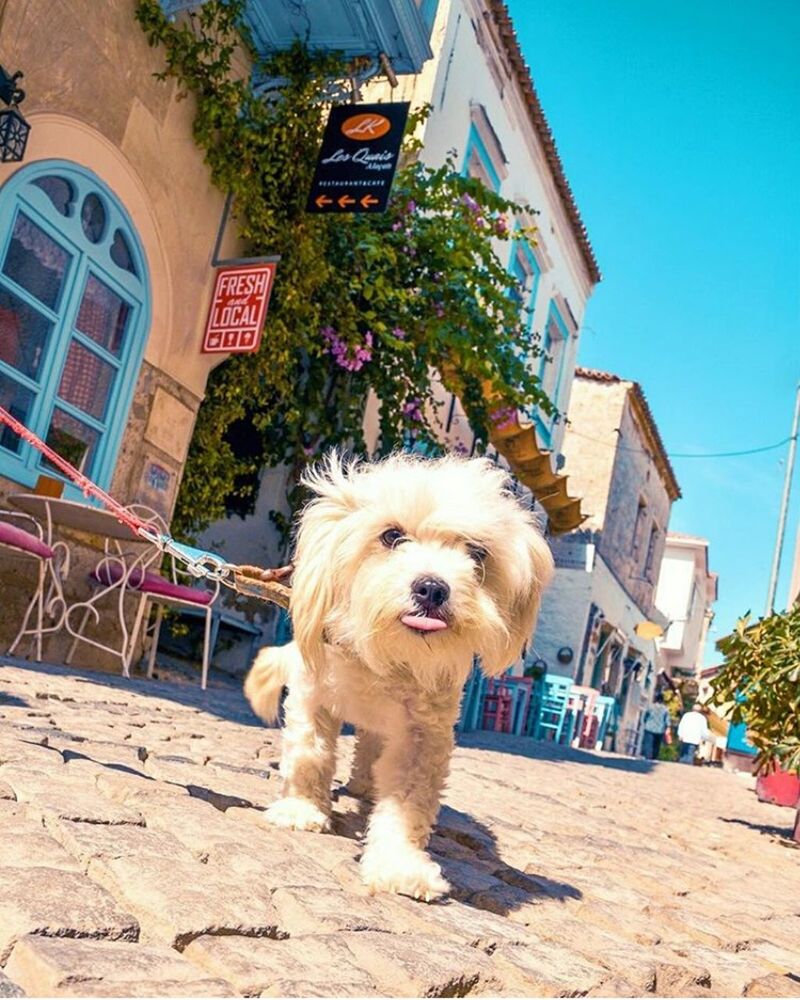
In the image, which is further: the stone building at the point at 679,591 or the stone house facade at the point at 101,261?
the stone building at the point at 679,591

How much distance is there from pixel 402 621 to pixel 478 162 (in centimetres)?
1219

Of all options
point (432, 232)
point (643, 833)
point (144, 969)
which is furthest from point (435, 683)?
point (432, 232)

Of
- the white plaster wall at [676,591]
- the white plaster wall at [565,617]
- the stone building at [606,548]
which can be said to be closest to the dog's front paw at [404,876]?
the stone building at [606,548]

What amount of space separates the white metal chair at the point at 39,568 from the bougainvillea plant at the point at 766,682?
4585 mm

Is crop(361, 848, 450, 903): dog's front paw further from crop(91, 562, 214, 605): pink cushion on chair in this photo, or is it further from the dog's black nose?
crop(91, 562, 214, 605): pink cushion on chair

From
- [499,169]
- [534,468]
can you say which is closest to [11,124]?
[499,169]

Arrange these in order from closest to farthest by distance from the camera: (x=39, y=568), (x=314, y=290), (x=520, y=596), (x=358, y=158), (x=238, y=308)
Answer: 1. (x=520, y=596)
2. (x=39, y=568)
3. (x=238, y=308)
4. (x=358, y=158)
5. (x=314, y=290)

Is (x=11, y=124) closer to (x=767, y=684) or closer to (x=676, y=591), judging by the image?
(x=767, y=684)

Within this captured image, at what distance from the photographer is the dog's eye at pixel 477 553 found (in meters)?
2.84

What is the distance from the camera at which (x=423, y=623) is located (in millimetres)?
2670

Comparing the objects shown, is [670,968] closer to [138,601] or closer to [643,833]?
[643,833]

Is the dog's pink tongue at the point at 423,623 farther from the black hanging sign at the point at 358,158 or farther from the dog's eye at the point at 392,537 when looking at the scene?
the black hanging sign at the point at 358,158

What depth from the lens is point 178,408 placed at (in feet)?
27.2

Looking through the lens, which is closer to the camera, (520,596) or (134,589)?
(520,596)
